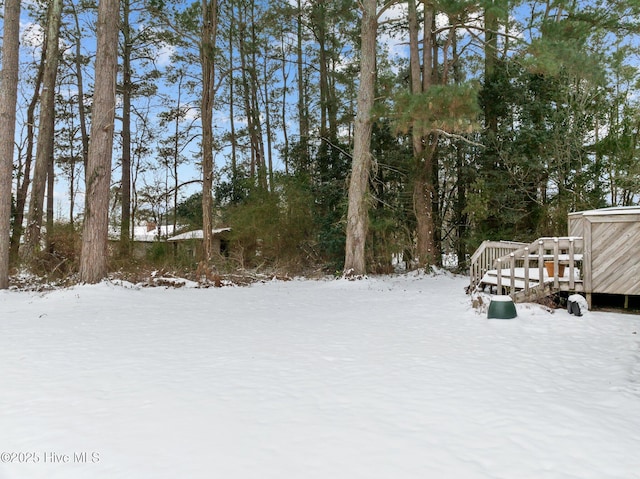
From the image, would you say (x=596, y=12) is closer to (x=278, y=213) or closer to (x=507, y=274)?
(x=507, y=274)

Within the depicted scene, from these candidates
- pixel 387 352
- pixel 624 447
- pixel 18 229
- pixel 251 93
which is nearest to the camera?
pixel 624 447

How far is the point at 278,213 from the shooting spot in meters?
15.0

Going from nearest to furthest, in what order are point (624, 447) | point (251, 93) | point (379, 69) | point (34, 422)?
1. point (624, 447)
2. point (34, 422)
3. point (379, 69)
4. point (251, 93)

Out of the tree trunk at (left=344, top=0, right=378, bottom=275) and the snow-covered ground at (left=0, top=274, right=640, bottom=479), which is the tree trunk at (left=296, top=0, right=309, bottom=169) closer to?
the tree trunk at (left=344, top=0, right=378, bottom=275)

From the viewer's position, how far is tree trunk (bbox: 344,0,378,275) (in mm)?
11516

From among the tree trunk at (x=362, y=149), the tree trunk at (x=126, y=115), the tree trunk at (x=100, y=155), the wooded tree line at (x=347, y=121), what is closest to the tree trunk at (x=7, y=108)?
the wooded tree line at (x=347, y=121)

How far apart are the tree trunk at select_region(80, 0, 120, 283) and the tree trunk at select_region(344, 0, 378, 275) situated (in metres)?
6.13

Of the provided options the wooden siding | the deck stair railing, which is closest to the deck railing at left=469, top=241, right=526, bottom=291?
the deck stair railing

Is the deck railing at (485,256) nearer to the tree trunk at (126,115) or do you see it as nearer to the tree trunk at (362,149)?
the tree trunk at (362,149)

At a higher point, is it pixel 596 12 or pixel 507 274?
pixel 596 12

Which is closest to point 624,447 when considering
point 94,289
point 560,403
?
point 560,403

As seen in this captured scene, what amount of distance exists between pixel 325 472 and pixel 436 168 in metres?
13.7

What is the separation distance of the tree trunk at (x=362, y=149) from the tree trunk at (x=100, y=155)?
20.1ft

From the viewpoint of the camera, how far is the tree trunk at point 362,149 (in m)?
11.5
